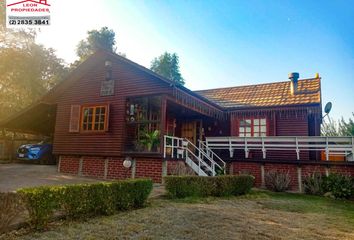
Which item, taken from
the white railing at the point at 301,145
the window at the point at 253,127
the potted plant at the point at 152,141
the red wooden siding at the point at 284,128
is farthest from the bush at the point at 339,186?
the potted plant at the point at 152,141

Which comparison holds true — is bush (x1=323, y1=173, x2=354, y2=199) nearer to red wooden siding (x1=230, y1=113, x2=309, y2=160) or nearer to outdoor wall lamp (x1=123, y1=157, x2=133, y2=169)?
red wooden siding (x1=230, y1=113, x2=309, y2=160)

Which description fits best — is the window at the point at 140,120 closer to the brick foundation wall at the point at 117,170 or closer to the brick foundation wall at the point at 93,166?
the brick foundation wall at the point at 117,170

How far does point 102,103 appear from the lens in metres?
11.8

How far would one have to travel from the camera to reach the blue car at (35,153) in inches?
600

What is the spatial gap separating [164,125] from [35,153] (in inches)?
387

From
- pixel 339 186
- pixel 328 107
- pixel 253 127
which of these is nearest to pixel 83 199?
pixel 339 186

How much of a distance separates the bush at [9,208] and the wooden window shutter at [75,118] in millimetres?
8349

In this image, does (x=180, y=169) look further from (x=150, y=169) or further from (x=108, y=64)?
(x=108, y=64)

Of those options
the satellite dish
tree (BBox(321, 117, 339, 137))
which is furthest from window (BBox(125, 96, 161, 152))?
tree (BBox(321, 117, 339, 137))

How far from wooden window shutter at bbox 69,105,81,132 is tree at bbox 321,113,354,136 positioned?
31.9 metres

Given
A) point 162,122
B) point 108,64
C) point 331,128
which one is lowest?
point 162,122

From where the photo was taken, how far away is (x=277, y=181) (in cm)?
1023

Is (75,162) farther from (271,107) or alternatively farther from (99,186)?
(271,107)

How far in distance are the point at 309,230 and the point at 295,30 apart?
31.6 ft
